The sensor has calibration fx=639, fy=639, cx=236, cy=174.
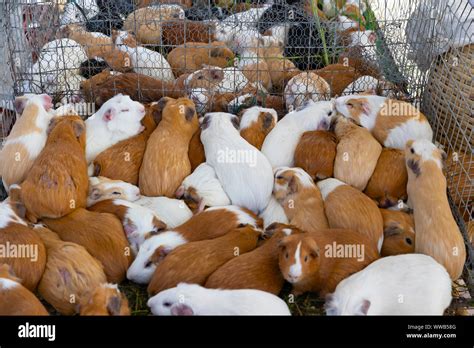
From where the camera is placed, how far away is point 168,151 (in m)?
3.30

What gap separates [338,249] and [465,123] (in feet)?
3.98

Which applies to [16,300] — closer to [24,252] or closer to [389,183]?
[24,252]

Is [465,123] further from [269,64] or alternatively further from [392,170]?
[269,64]

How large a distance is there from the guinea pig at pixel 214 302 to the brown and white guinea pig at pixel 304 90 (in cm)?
174

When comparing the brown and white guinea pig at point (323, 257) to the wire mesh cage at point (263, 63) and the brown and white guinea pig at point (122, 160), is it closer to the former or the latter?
the wire mesh cage at point (263, 63)

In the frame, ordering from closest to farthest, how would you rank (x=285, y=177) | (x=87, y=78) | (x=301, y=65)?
1. (x=285, y=177)
2. (x=87, y=78)
3. (x=301, y=65)

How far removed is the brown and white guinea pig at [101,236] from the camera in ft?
9.05

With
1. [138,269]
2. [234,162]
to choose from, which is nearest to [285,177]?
[234,162]

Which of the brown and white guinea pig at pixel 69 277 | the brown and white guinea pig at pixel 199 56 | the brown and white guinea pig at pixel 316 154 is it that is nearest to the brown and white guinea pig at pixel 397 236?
the brown and white guinea pig at pixel 316 154

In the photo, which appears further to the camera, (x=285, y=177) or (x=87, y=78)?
(x=87, y=78)

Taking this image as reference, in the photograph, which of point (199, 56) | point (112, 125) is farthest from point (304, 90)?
point (112, 125)

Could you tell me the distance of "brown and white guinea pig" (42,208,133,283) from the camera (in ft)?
9.05

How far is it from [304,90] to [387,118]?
649 mm

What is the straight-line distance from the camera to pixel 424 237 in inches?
111
